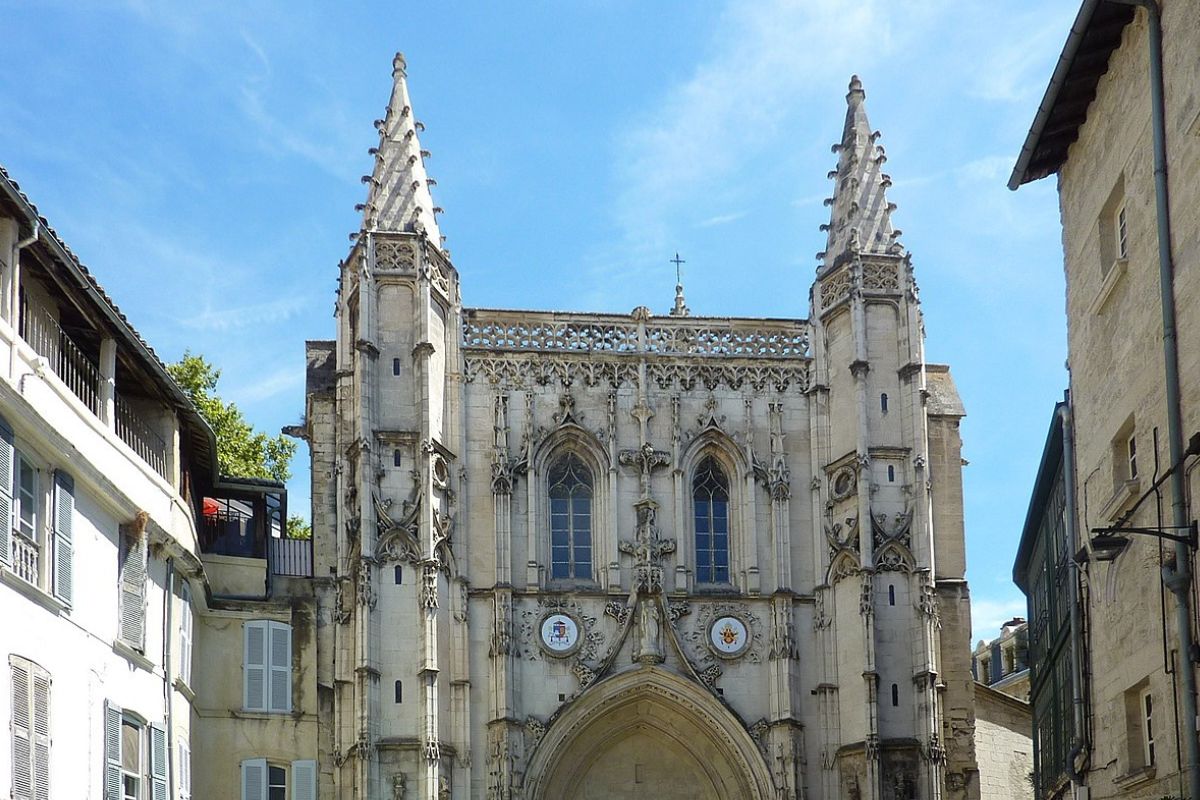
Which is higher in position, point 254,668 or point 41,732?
point 254,668

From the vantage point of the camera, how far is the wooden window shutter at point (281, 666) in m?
34.4

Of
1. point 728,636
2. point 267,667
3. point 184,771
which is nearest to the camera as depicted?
point 184,771

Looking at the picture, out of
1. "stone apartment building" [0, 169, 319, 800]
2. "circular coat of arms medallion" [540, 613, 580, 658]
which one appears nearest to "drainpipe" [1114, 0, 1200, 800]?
"stone apartment building" [0, 169, 319, 800]

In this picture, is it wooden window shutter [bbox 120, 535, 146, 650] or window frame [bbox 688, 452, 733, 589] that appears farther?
window frame [bbox 688, 452, 733, 589]

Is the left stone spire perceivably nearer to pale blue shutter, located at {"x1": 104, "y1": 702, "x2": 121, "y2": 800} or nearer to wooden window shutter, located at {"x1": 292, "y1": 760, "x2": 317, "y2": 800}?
wooden window shutter, located at {"x1": 292, "y1": 760, "x2": 317, "y2": 800}

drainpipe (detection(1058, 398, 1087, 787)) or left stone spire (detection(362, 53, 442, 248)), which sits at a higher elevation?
left stone spire (detection(362, 53, 442, 248))

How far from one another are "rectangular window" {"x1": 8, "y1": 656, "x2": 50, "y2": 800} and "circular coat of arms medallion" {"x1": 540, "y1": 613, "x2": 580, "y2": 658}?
16332mm

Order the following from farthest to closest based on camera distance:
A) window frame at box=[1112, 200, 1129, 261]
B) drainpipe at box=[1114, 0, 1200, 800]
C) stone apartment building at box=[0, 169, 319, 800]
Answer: window frame at box=[1112, 200, 1129, 261], stone apartment building at box=[0, 169, 319, 800], drainpipe at box=[1114, 0, 1200, 800]

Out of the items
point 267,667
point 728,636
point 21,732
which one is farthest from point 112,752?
point 728,636

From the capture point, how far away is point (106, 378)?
81.9 feet

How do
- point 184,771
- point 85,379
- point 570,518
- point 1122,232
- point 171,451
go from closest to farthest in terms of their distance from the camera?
point 1122,232 → point 85,379 → point 184,771 → point 171,451 → point 570,518

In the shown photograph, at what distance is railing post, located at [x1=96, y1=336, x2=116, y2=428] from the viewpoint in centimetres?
2489

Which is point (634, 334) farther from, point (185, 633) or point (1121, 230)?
point (1121, 230)

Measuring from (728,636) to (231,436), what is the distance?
53.4 feet
